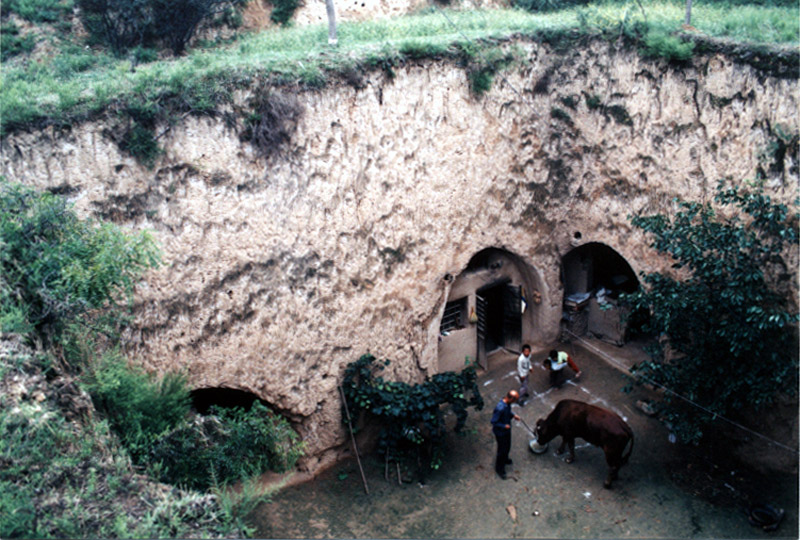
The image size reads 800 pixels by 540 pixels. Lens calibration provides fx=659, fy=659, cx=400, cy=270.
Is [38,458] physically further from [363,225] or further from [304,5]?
[304,5]

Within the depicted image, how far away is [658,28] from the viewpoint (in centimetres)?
970

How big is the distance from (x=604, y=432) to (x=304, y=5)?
9.79 meters

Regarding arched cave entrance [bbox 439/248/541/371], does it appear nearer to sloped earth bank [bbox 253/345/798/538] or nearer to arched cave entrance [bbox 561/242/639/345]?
arched cave entrance [bbox 561/242/639/345]

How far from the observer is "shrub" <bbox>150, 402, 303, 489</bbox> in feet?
21.4

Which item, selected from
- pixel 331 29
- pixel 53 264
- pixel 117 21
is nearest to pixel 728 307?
pixel 331 29

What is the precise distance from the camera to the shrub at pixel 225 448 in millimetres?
6531

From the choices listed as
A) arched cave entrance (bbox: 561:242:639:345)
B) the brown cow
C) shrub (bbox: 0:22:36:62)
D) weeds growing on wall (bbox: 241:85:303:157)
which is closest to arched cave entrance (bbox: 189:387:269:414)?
weeds growing on wall (bbox: 241:85:303:157)

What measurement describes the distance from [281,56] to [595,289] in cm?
697

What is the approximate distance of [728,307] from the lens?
7.82 meters

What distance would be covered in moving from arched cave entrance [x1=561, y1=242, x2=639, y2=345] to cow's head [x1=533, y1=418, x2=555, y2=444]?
3.23m

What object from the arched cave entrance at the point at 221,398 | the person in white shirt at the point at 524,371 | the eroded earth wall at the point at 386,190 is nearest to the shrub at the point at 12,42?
the eroded earth wall at the point at 386,190

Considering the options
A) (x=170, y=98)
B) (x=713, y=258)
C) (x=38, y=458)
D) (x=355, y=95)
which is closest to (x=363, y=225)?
(x=355, y=95)

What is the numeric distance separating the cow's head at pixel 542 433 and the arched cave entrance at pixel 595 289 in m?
3.23

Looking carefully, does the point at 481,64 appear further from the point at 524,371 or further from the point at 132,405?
the point at 132,405
